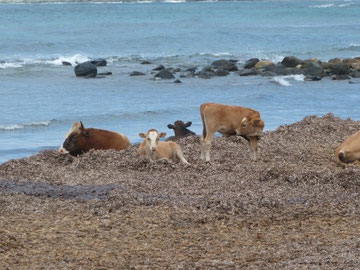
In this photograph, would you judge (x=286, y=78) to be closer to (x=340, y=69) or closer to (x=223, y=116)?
(x=340, y=69)

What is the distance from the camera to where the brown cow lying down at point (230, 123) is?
13.2 meters

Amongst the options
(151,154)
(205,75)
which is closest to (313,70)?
(205,75)

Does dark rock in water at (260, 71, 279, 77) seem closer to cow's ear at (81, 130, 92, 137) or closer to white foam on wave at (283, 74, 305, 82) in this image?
white foam on wave at (283, 74, 305, 82)

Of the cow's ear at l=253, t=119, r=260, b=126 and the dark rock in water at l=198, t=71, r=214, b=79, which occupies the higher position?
the cow's ear at l=253, t=119, r=260, b=126

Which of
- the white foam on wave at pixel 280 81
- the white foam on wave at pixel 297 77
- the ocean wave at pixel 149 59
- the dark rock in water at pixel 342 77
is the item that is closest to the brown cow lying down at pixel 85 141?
the white foam on wave at pixel 280 81

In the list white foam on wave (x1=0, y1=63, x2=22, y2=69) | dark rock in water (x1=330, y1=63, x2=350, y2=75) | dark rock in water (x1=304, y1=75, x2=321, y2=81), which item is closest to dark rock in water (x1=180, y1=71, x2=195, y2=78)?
dark rock in water (x1=304, y1=75, x2=321, y2=81)

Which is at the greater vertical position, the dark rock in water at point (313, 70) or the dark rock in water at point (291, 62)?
the dark rock in water at point (313, 70)

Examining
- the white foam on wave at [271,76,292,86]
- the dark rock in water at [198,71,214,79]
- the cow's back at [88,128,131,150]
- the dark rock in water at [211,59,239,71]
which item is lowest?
the dark rock in water at [211,59,239,71]

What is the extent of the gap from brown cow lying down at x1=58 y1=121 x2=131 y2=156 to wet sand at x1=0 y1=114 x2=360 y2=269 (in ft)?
1.35

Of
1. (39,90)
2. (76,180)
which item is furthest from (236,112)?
(39,90)

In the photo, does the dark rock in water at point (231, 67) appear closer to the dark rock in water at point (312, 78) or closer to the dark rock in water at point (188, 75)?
the dark rock in water at point (188, 75)

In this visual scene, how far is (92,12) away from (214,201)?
81889 millimetres

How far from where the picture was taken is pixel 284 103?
25.2m

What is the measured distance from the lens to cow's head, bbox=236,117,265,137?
13141 mm
